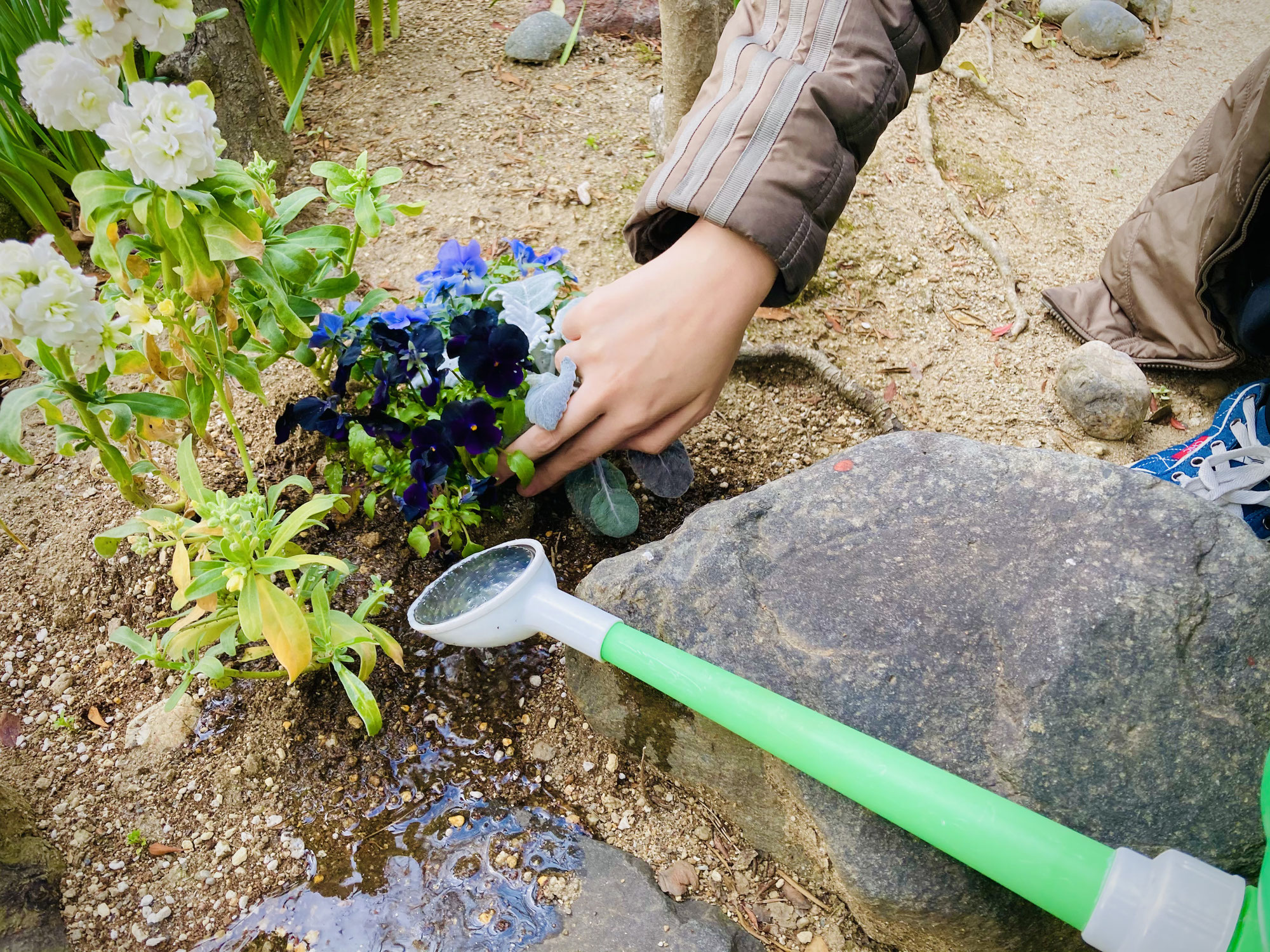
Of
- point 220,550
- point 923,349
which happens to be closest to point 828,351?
point 923,349

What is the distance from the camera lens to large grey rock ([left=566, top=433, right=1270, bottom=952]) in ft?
3.64

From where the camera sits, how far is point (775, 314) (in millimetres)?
2426

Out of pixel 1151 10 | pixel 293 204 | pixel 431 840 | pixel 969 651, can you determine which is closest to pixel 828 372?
pixel 969 651

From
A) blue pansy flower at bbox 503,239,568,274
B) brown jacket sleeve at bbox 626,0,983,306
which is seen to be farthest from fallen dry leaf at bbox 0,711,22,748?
brown jacket sleeve at bbox 626,0,983,306

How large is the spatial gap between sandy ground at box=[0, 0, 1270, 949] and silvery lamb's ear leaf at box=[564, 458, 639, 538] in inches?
4.7

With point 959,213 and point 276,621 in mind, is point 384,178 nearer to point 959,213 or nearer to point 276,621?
point 276,621

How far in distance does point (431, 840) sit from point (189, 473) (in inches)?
29.2

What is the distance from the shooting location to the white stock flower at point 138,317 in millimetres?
1298

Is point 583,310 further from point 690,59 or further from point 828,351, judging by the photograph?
point 690,59

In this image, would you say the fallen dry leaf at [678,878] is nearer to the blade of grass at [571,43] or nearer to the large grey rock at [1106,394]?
the large grey rock at [1106,394]

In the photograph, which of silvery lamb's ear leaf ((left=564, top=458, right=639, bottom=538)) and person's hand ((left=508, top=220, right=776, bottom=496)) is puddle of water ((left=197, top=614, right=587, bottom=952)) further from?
person's hand ((left=508, top=220, right=776, bottom=496))

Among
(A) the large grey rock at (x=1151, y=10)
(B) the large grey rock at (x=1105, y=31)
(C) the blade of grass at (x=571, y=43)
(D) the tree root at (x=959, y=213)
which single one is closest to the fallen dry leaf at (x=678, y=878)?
(D) the tree root at (x=959, y=213)

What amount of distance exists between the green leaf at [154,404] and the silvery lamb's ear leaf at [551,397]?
1.91 feet

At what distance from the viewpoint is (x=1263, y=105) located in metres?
1.96
